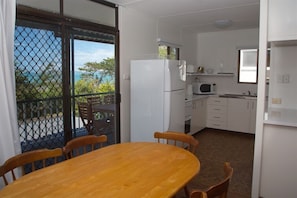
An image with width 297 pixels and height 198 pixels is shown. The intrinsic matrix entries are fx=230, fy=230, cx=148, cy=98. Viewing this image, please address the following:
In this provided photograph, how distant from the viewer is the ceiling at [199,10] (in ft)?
10.9

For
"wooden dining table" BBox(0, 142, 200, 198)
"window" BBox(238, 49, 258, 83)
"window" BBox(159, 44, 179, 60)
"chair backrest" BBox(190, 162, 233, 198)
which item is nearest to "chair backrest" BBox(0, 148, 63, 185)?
"wooden dining table" BBox(0, 142, 200, 198)

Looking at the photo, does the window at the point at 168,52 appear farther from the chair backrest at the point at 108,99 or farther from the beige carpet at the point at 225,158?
the beige carpet at the point at 225,158

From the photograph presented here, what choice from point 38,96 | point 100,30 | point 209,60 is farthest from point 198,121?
point 38,96

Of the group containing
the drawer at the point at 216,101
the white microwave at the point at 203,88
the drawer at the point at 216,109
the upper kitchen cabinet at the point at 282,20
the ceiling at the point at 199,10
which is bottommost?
the drawer at the point at 216,109

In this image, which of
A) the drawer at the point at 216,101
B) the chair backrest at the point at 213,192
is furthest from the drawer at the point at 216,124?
the chair backrest at the point at 213,192

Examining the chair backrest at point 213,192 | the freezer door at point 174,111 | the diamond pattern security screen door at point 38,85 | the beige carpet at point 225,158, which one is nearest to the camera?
the chair backrest at point 213,192

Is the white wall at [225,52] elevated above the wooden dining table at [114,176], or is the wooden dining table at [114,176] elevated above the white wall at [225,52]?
the white wall at [225,52]

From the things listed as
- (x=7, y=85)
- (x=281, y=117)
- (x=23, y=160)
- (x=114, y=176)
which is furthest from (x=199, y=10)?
(x=23, y=160)

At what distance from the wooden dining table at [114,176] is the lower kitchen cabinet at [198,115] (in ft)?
10.3

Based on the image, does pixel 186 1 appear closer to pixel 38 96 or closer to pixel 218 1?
pixel 218 1

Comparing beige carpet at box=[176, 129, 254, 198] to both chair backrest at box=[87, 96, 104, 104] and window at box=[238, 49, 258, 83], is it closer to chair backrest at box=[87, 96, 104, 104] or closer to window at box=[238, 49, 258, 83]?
window at box=[238, 49, 258, 83]

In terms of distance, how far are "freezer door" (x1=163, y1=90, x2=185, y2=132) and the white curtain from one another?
76.9 inches

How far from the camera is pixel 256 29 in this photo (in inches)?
204

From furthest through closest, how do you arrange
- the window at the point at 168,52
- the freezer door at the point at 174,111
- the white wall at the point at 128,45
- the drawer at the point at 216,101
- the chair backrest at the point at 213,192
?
1. the drawer at the point at 216,101
2. the window at the point at 168,52
3. the white wall at the point at 128,45
4. the freezer door at the point at 174,111
5. the chair backrest at the point at 213,192
